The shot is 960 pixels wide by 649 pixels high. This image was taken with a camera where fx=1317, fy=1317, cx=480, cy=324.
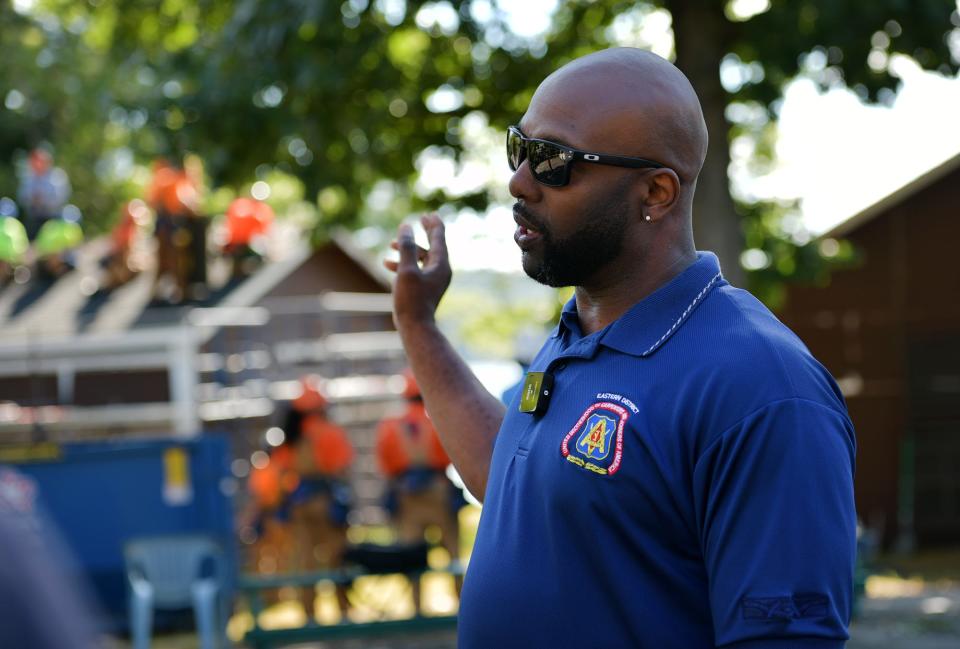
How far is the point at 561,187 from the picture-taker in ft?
6.98

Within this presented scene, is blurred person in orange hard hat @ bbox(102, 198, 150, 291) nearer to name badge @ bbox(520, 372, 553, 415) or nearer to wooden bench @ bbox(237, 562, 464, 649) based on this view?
wooden bench @ bbox(237, 562, 464, 649)

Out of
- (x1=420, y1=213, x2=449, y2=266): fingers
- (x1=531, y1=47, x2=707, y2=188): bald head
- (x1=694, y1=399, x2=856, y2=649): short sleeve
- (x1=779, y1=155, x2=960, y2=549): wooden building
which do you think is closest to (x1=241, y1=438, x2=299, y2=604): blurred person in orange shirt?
(x1=420, y1=213, x2=449, y2=266): fingers

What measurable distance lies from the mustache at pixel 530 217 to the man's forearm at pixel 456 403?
19.0 inches

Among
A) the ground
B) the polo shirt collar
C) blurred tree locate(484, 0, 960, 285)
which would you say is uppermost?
blurred tree locate(484, 0, 960, 285)

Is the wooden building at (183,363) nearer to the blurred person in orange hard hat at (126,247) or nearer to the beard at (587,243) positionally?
the blurred person in orange hard hat at (126,247)

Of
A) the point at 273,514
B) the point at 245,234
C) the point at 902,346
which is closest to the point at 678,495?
the point at 273,514

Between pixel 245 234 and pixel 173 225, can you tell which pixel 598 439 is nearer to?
pixel 173 225

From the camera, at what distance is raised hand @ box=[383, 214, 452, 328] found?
104 inches

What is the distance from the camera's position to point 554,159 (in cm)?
212

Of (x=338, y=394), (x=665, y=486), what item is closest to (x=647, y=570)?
(x=665, y=486)

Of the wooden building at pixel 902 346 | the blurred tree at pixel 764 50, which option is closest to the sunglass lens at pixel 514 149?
the blurred tree at pixel 764 50

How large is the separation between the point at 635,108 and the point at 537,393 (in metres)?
0.48

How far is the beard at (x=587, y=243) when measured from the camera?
2.11 m

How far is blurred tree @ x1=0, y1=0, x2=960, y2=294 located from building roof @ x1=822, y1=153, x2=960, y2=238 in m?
7.38
